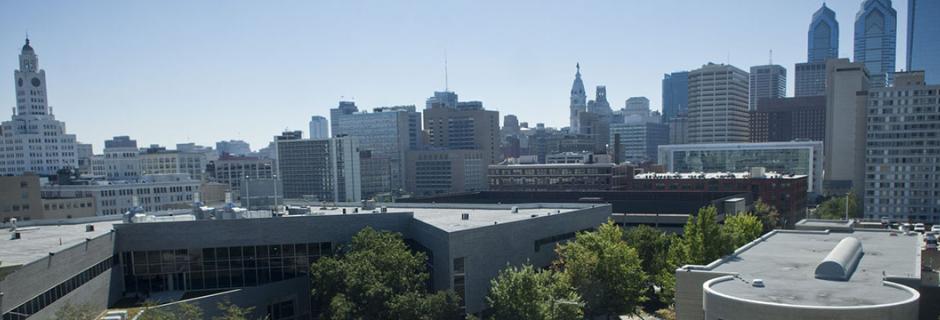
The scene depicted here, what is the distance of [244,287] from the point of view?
47.0 meters

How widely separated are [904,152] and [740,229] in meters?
83.1

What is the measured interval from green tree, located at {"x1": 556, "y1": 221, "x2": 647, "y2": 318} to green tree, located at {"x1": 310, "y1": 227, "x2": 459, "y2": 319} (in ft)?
34.1

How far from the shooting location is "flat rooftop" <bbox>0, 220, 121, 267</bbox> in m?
35.3

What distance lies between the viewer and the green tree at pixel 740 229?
52.3 meters

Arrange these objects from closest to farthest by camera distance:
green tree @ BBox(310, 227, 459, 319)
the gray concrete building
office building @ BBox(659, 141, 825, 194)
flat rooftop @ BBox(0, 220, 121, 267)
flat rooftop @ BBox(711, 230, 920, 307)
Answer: flat rooftop @ BBox(711, 230, 920, 307), flat rooftop @ BBox(0, 220, 121, 267), green tree @ BBox(310, 227, 459, 319), the gray concrete building, office building @ BBox(659, 141, 825, 194)

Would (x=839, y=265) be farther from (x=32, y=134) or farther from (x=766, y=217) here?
(x=32, y=134)

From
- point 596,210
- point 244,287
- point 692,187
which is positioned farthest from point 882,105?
point 244,287

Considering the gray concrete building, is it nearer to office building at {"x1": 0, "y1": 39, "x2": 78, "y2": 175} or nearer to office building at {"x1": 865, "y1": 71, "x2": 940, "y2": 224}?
office building at {"x1": 865, "y1": 71, "x2": 940, "y2": 224}

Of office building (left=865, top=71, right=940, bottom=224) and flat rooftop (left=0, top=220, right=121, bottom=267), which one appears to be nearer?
flat rooftop (left=0, top=220, right=121, bottom=267)

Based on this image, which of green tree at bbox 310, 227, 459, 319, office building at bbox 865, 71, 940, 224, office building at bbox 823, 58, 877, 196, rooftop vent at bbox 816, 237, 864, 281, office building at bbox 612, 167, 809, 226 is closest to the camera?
rooftop vent at bbox 816, 237, 864, 281

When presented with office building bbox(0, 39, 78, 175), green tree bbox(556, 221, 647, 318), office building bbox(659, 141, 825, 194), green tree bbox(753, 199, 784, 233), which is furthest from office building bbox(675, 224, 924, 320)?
office building bbox(0, 39, 78, 175)

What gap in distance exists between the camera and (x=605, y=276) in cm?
4638

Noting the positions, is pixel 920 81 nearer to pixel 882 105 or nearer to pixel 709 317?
pixel 882 105

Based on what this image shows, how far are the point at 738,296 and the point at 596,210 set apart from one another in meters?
32.6
